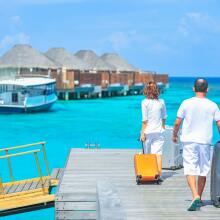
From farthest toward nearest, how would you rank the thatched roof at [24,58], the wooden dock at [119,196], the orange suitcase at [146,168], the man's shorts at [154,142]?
the thatched roof at [24,58] → the man's shorts at [154,142] → the orange suitcase at [146,168] → the wooden dock at [119,196]

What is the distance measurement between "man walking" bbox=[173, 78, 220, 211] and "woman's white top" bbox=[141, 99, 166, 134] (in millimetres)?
1864

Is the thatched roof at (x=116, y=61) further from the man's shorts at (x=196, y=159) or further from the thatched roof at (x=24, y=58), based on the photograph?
the man's shorts at (x=196, y=159)

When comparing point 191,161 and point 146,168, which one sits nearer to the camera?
point 191,161

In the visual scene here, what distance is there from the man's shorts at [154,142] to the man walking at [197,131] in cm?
204

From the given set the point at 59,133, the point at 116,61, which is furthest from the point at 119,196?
the point at 116,61

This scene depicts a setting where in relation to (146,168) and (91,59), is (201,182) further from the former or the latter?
(91,59)

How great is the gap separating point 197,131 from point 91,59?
337ft

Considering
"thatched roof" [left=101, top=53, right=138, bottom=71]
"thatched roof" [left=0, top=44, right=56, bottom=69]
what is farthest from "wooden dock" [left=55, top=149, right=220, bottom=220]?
"thatched roof" [left=101, top=53, right=138, bottom=71]

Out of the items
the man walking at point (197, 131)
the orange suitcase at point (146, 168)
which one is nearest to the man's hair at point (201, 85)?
the man walking at point (197, 131)

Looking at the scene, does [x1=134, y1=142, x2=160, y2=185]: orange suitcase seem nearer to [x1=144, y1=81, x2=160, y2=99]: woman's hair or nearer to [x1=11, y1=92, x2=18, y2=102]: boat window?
[x1=144, y1=81, x2=160, y2=99]: woman's hair

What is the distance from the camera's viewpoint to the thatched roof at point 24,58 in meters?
86.7

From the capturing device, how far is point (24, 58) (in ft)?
287

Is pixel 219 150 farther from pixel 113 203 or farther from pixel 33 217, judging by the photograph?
pixel 33 217

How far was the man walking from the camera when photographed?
7211 mm
